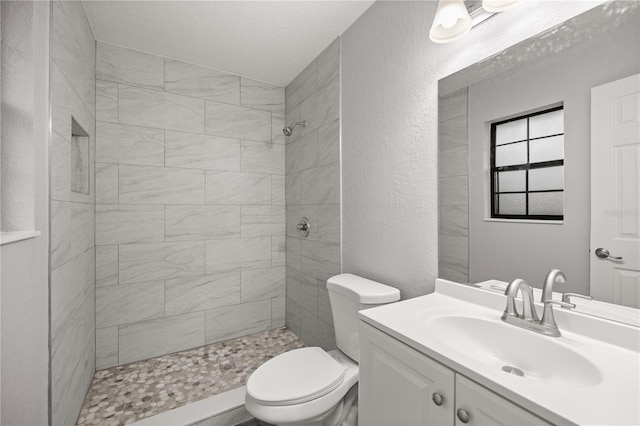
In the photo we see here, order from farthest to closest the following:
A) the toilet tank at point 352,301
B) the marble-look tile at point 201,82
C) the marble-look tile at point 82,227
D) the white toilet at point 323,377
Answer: the marble-look tile at point 201,82 → the marble-look tile at point 82,227 → the toilet tank at point 352,301 → the white toilet at point 323,377

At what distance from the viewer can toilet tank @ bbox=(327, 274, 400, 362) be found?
4.56 ft

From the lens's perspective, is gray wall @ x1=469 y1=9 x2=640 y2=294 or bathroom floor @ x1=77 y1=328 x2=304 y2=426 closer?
gray wall @ x1=469 y1=9 x2=640 y2=294

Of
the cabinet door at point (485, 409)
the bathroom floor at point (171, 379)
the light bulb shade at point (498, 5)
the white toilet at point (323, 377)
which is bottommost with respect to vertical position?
the bathroom floor at point (171, 379)

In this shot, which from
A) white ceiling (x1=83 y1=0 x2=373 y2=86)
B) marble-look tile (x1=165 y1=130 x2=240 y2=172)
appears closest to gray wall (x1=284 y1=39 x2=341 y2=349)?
white ceiling (x1=83 y1=0 x2=373 y2=86)

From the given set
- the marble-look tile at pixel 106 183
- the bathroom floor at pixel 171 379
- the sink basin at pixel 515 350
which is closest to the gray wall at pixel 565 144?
the sink basin at pixel 515 350

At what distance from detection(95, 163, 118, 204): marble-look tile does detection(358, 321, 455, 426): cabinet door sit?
2016 mm

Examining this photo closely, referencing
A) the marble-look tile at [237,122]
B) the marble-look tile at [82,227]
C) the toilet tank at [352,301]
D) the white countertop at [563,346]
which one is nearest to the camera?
the white countertop at [563,346]

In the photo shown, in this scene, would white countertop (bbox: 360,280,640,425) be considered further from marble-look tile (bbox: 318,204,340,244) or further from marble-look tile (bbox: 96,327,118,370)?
marble-look tile (bbox: 96,327,118,370)

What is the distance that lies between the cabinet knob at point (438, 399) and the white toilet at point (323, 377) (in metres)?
0.62

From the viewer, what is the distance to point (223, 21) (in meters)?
1.81

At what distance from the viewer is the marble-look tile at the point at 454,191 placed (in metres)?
1.21

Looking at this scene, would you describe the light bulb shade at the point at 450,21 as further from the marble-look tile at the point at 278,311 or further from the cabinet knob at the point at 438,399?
the marble-look tile at the point at 278,311

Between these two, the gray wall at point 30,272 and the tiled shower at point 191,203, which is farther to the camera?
the tiled shower at point 191,203

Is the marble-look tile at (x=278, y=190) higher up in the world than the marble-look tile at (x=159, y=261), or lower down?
higher up
